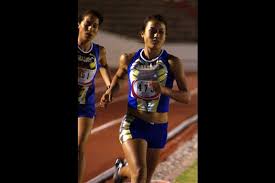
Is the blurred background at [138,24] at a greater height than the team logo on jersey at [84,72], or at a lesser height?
greater

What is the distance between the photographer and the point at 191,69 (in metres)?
2.24

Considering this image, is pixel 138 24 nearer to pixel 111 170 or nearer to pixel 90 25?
pixel 90 25

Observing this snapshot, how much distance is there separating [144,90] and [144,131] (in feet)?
0.62

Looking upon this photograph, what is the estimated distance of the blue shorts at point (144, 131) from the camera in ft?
7.45

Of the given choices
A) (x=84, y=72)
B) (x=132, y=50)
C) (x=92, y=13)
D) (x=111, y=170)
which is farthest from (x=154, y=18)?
(x=111, y=170)

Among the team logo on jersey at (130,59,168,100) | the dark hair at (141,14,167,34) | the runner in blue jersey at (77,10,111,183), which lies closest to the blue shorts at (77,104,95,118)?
the runner in blue jersey at (77,10,111,183)

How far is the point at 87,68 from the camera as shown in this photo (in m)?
2.33

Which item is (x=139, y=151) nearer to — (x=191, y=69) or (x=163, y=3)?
(x=191, y=69)

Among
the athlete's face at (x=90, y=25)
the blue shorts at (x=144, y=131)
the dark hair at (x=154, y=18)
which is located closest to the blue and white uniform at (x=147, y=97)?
the blue shorts at (x=144, y=131)

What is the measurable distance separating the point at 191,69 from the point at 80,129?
1.93 feet

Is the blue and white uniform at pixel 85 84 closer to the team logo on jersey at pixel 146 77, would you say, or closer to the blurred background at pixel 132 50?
the blurred background at pixel 132 50

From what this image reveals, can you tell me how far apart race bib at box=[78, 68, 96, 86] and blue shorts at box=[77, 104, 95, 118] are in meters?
0.10

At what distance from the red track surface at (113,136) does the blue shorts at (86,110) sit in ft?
0.15
